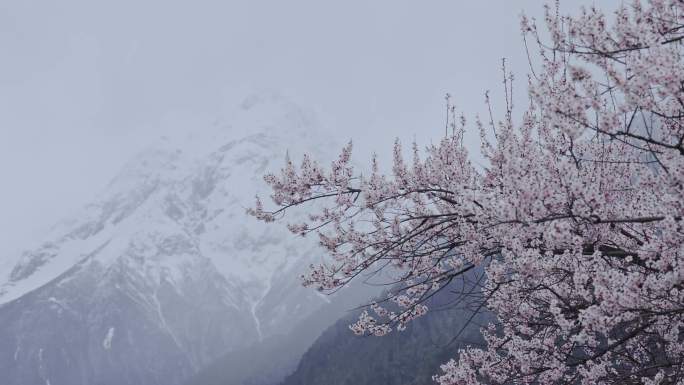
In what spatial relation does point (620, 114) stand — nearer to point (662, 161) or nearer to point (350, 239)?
point (662, 161)

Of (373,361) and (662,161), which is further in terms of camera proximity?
(373,361)

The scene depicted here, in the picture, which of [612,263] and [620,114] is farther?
[612,263]

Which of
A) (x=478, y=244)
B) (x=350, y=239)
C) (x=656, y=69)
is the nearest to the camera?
(x=656, y=69)

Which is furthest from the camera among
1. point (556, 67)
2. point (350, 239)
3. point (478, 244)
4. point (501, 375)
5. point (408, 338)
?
point (408, 338)

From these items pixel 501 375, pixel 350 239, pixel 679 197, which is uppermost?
pixel 350 239

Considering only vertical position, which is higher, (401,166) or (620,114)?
(401,166)

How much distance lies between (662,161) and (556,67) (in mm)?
2405

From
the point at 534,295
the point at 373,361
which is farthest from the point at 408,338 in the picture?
the point at 534,295

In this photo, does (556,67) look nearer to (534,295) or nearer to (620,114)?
(620,114)

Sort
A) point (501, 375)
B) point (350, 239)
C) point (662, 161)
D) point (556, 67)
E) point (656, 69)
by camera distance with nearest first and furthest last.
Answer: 1. point (656, 69)
2. point (662, 161)
3. point (556, 67)
4. point (350, 239)
5. point (501, 375)

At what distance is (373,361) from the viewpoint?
151000mm

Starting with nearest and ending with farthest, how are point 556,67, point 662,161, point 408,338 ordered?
point 662,161 → point 556,67 → point 408,338

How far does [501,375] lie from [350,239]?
9.60 ft

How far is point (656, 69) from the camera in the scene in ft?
12.6
